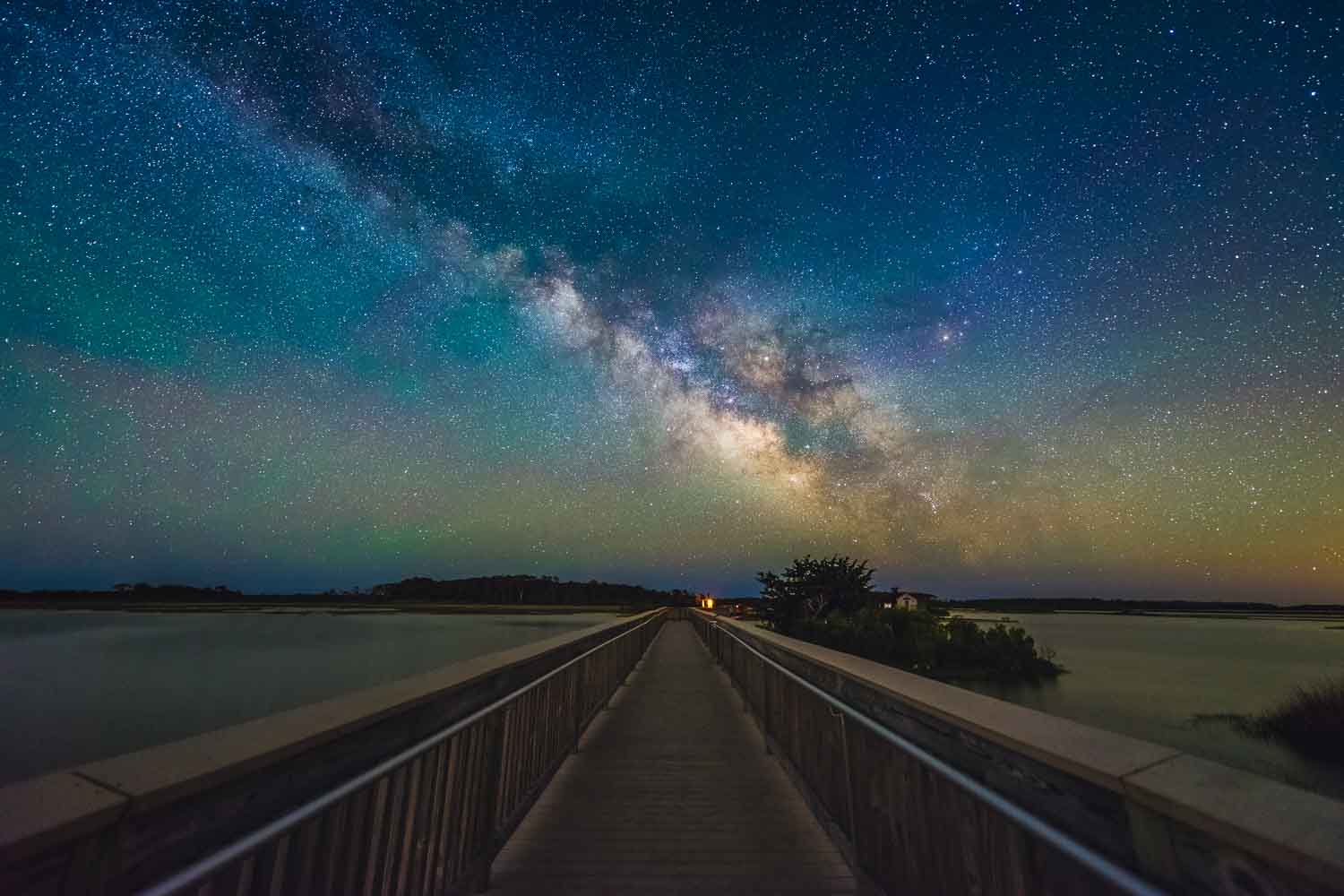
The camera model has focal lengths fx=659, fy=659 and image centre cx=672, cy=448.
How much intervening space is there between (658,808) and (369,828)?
9.10 feet

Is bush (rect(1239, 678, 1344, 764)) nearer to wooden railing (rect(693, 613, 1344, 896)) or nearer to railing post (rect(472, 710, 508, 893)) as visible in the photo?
wooden railing (rect(693, 613, 1344, 896))

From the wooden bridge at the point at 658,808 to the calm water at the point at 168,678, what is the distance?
10348mm

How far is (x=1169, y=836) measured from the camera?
1563 millimetres

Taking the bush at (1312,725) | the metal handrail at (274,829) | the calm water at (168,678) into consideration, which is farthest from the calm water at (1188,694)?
the calm water at (168,678)

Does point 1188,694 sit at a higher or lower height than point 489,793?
lower

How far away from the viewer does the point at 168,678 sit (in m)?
32.2

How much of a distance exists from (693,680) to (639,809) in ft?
23.4

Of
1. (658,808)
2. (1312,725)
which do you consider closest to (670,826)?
(658,808)

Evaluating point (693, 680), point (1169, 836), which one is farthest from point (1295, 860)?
point (693, 680)

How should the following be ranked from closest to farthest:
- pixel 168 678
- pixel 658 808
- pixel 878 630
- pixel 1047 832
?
pixel 1047 832, pixel 658 808, pixel 878 630, pixel 168 678

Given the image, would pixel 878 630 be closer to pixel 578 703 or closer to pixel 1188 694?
pixel 1188 694

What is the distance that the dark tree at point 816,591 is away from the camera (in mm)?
30125

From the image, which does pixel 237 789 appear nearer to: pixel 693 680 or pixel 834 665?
pixel 834 665

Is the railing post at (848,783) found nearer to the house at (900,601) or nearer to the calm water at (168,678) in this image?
the calm water at (168,678)
